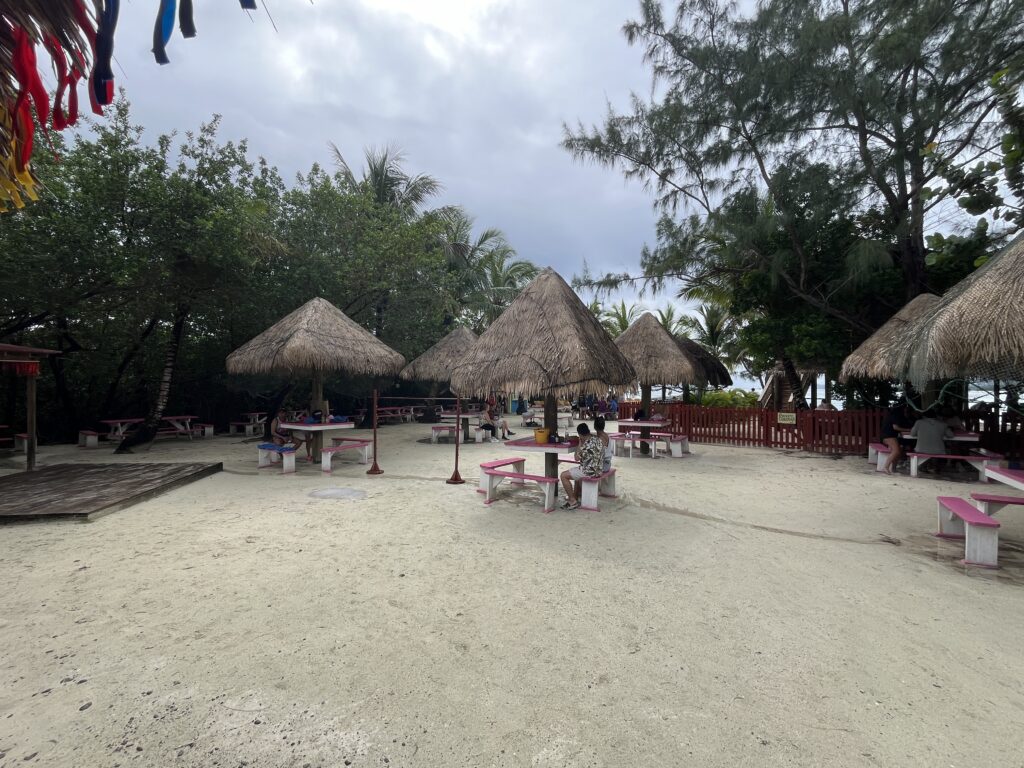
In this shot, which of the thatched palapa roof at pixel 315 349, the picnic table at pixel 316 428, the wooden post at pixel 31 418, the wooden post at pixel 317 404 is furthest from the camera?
the wooden post at pixel 317 404

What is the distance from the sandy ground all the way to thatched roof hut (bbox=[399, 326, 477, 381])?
33.0 ft

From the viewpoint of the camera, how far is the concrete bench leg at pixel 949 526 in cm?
510

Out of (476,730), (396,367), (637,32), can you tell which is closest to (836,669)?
(476,730)

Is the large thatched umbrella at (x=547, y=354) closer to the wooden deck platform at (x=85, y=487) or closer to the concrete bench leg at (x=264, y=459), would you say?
the wooden deck platform at (x=85, y=487)

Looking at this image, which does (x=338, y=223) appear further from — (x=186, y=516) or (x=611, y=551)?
(x=611, y=551)

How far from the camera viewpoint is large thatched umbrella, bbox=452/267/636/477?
6152mm

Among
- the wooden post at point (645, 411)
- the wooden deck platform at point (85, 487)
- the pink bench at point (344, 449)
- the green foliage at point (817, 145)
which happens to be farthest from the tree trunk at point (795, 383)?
the wooden deck platform at point (85, 487)

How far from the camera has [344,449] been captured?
30.4ft

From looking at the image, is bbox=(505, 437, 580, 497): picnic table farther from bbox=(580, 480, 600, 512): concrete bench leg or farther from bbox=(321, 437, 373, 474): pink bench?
bbox=(321, 437, 373, 474): pink bench

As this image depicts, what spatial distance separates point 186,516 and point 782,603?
6.51 metres

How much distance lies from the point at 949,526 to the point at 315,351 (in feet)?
32.6

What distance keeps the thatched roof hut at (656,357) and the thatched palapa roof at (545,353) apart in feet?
13.5

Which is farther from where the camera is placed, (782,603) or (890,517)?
(890,517)

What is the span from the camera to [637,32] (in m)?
12.7
